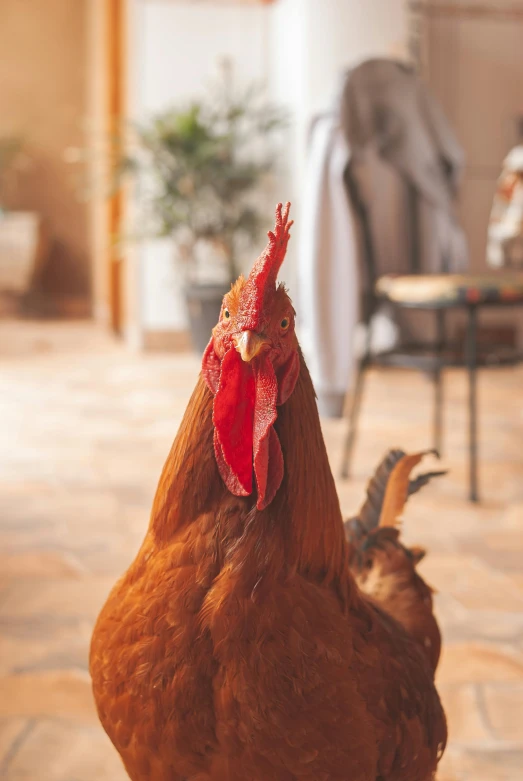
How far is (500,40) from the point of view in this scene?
511 centimetres

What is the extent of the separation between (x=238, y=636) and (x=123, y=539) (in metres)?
1.52

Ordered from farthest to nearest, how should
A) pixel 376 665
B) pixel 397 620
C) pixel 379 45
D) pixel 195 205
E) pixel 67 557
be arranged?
1. pixel 195 205
2. pixel 379 45
3. pixel 67 557
4. pixel 397 620
5. pixel 376 665

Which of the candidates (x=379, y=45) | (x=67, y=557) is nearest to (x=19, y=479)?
(x=67, y=557)

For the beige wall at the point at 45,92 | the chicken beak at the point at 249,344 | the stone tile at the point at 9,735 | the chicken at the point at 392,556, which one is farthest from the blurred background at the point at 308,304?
the beige wall at the point at 45,92

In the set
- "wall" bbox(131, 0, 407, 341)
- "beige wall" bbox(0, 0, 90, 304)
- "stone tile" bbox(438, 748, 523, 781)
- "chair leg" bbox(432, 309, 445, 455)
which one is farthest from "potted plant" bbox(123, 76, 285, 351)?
"beige wall" bbox(0, 0, 90, 304)

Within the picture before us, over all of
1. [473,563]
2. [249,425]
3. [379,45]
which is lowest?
[473,563]

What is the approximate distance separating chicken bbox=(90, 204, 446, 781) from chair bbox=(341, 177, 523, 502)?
1.66 m

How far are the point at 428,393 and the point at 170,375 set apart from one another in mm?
1509

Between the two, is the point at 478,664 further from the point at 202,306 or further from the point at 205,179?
the point at 205,179

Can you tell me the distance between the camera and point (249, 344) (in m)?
0.76

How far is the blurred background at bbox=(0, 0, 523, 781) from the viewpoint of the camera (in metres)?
1.77

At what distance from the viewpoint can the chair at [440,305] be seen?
7.97 feet

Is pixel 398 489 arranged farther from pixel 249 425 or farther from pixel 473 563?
pixel 473 563

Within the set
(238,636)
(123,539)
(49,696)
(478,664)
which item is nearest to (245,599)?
(238,636)
